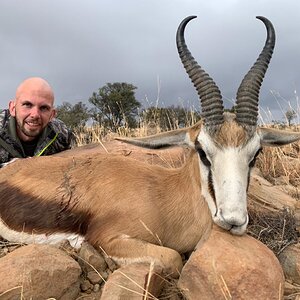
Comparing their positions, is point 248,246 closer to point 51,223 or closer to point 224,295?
point 224,295

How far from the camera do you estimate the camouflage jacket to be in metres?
6.62

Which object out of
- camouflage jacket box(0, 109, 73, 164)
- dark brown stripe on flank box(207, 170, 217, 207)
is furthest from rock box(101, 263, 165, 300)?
camouflage jacket box(0, 109, 73, 164)

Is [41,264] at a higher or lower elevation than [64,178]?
lower

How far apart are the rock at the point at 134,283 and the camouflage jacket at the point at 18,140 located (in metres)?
3.81

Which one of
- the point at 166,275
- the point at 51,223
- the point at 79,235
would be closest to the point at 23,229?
the point at 51,223

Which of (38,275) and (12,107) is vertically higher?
(12,107)

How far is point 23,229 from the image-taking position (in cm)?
414

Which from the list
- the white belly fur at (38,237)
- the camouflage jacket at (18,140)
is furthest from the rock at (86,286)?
the camouflage jacket at (18,140)

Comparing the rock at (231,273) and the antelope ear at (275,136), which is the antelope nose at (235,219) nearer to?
the rock at (231,273)

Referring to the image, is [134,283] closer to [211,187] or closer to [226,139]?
[211,187]

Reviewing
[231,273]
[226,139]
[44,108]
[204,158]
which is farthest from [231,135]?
[44,108]

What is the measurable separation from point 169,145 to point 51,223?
132cm

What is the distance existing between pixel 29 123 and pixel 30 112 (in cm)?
16

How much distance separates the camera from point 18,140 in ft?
22.2
